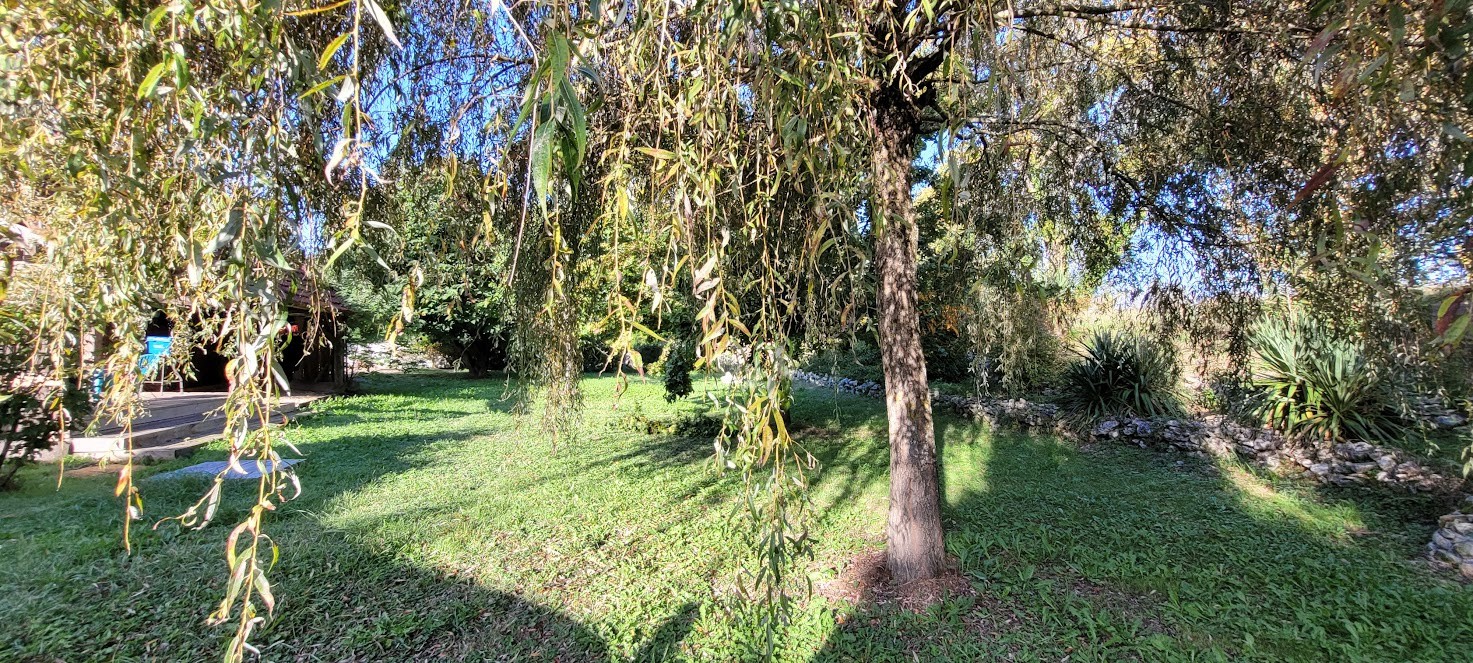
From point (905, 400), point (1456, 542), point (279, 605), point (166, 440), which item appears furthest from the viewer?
point (166, 440)

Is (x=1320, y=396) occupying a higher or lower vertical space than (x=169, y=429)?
higher

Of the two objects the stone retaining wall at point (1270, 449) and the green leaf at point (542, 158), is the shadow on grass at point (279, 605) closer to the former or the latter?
the stone retaining wall at point (1270, 449)

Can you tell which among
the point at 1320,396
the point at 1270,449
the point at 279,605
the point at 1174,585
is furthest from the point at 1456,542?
the point at 279,605

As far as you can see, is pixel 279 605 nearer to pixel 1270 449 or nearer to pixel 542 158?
pixel 542 158

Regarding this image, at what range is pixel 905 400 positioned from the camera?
346cm

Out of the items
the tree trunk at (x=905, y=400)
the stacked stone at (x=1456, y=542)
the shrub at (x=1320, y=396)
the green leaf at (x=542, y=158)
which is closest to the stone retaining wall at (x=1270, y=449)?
the stacked stone at (x=1456, y=542)

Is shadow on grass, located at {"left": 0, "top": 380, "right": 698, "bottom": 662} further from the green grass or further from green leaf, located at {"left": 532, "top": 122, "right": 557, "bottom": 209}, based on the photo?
green leaf, located at {"left": 532, "top": 122, "right": 557, "bottom": 209}

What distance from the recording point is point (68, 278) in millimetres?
1613

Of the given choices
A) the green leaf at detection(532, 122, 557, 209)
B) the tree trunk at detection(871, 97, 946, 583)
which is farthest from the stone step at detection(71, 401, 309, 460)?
the green leaf at detection(532, 122, 557, 209)

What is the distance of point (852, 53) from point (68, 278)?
2188 mm

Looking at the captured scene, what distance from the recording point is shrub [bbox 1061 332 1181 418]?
769 centimetres

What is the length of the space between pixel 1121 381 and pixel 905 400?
6.13 meters

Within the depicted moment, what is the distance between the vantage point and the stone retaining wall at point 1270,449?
3.94 metres

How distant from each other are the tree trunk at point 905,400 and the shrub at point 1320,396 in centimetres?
453
